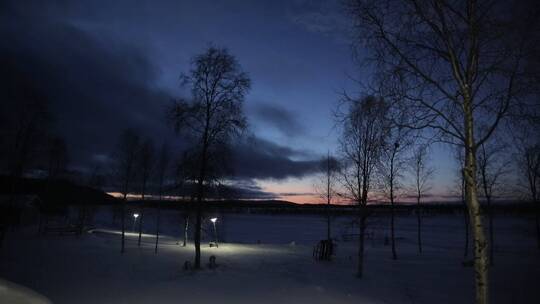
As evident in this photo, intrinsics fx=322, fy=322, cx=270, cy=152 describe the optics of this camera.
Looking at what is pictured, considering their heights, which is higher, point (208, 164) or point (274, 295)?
point (208, 164)

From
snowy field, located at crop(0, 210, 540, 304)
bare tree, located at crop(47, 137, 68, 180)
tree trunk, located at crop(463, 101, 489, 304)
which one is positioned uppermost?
bare tree, located at crop(47, 137, 68, 180)

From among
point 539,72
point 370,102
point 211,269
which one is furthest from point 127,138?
point 539,72

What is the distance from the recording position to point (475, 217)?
638 centimetres

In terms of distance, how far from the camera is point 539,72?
20.1 feet

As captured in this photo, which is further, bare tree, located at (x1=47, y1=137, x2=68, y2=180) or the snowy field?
bare tree, located at (x1=47, y1=137, x2=68, y2=180)

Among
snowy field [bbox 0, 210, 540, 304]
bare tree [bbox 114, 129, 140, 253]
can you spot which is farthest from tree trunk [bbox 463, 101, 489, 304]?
bare tree [bbox 114, 129, 140, 253]

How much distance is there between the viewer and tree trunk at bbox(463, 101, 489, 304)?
623cm

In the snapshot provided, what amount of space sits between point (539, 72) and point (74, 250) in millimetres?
27150

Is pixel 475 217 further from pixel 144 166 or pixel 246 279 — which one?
pixel 144 166

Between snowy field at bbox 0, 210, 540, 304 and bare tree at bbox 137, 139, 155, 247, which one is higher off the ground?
bare tree at bbox 137, 139, 155, 247

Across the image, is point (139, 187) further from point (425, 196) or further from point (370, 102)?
point (370, 102)

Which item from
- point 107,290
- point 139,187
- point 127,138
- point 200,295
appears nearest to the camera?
point 200,295

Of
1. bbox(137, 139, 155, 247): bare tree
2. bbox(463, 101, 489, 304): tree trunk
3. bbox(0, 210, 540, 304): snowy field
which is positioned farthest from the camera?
bbox(137, 139, 155, 247): bare tree

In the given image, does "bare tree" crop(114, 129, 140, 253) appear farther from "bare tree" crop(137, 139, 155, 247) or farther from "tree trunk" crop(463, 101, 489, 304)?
"tree trunk" crop(463, 101, 489, 304)
